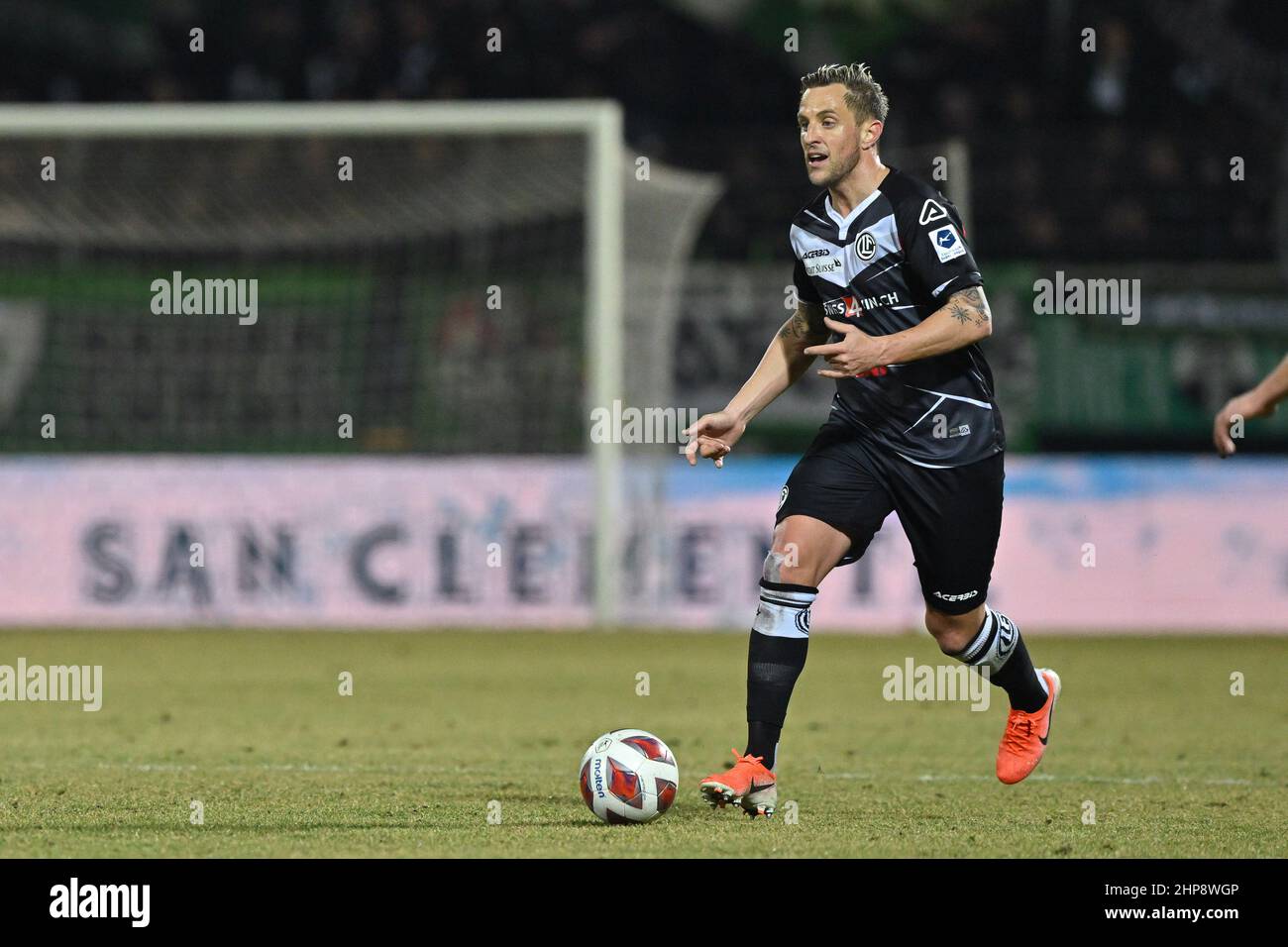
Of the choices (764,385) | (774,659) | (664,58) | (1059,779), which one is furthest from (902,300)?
(664,58)

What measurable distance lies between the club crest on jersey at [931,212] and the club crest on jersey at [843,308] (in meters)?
0.33

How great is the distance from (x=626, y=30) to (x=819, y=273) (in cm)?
1502

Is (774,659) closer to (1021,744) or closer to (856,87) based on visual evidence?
(1021,744)

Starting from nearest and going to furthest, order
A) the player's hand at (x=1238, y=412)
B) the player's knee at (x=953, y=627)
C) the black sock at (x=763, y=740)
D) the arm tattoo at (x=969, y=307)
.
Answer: the player's hand at (x=1238, y=412) → the arm tattoo at (x=969, y=307) → the black sock at (x=763, y=740) → the player's knee at (x=953, y=627)

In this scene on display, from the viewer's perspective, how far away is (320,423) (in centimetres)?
1512

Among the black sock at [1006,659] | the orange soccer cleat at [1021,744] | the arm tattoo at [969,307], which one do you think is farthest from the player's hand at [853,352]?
the orange soccer cleat at [1021,744]

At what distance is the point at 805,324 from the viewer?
20.7 feet

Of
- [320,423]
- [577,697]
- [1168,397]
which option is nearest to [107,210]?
[320,423]

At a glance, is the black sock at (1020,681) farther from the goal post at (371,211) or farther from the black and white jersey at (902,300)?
the goal post at (371,211)

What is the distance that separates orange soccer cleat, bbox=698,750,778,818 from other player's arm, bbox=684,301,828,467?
36.9 inches

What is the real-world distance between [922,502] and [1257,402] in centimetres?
128

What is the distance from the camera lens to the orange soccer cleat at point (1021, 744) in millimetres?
6387

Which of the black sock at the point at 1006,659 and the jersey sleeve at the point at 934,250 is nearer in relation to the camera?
the jersey sleeve at the point at 934,250

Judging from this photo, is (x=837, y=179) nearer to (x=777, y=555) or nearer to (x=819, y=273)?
(x=819, y=273)
